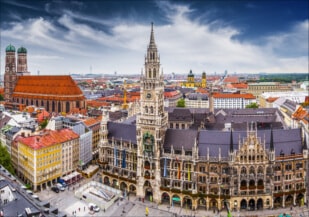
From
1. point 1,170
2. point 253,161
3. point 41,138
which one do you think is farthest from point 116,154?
point 253,161

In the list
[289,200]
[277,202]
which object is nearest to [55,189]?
[277,202]

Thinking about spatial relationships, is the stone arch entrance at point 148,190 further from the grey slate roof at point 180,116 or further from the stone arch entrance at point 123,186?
the grey slate roof at point 180,116

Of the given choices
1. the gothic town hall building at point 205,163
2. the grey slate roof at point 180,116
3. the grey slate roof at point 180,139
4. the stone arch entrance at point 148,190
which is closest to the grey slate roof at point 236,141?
the gothic town hall building at point 205,163

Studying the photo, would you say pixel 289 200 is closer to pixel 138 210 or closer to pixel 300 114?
pixel 138 210

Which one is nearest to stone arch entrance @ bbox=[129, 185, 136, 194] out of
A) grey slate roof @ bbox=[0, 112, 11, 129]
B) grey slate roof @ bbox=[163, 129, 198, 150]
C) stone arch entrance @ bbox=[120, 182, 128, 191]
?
stone arch entrance @ bbox=[120, 182, 128, 191]

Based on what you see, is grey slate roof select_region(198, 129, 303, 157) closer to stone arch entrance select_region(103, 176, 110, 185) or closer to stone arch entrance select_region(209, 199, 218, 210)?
stone arch entrance select_region(209, 199, 218, 210)

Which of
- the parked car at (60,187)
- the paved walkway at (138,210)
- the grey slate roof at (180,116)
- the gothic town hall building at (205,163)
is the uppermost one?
the grey slate roof at (180,116)

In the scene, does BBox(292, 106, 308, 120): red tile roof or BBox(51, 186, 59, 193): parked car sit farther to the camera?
BBox(292, 106, 308, 120): red tile roof

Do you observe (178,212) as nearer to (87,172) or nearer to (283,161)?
(283,161)
